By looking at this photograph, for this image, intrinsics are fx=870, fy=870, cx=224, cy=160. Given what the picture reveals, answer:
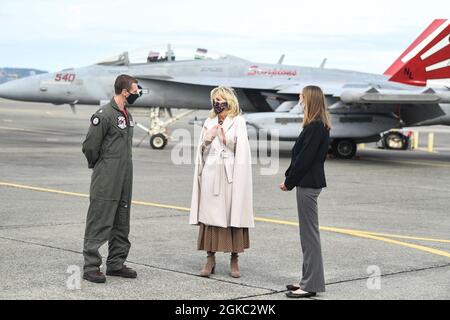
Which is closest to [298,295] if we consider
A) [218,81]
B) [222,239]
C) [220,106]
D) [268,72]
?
[222,239]

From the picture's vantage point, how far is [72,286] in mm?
7508

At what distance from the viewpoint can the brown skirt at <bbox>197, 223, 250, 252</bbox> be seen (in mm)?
8133

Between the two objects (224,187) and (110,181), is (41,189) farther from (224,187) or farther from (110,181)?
(224,187)

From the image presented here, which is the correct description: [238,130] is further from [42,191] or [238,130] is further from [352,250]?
[42,191]

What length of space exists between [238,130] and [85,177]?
29.9 ft

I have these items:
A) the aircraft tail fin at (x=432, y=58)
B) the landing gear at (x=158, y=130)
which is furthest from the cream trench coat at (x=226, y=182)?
the landing gear at (x=158, y=130)

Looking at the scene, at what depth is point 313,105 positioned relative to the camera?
7.51m

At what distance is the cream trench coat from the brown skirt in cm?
8

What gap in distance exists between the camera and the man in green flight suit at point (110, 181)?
7.90 m

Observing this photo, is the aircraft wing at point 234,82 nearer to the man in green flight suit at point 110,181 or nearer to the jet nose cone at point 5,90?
the jet nose cone at point 5,90

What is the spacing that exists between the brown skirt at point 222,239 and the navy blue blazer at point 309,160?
3.01 feet

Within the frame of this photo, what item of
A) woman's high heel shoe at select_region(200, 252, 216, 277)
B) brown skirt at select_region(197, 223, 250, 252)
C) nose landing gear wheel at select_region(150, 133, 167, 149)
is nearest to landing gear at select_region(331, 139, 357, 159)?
nose landing gear wheel at select_region(150, 133, 167, 149)

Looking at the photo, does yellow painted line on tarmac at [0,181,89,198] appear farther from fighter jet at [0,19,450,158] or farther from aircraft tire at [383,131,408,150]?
aircraft tire at [383,131,408,150]
